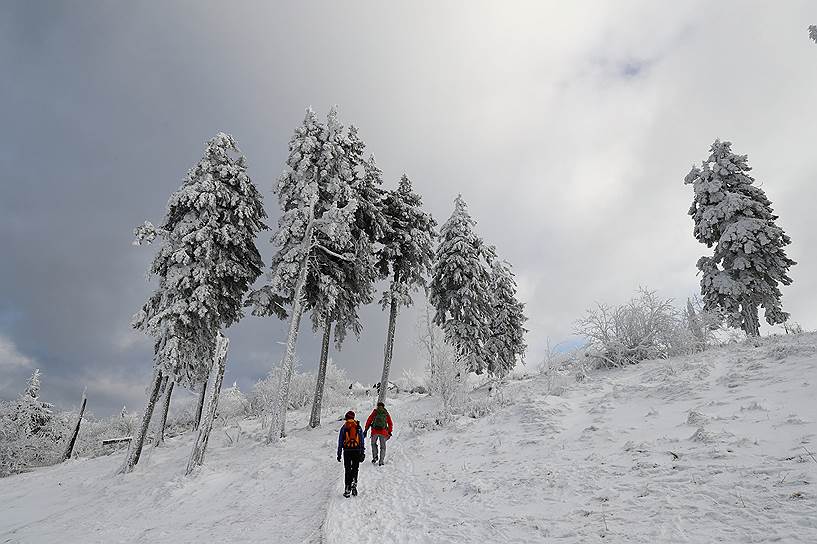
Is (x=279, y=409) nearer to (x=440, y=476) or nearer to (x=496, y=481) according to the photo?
(x=440, y=476)

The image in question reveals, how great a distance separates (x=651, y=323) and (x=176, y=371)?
19.4m

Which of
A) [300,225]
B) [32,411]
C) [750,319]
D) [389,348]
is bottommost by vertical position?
[32,411]

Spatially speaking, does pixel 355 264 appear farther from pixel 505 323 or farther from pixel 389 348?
pixel 505 323

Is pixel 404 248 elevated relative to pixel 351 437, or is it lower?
elevated

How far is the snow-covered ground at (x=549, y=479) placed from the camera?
16.6 feet

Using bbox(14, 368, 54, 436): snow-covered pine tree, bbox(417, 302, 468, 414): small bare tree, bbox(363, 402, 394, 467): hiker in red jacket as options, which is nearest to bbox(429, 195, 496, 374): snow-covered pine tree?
bbox(417, 302, 468, 414): small bare tree

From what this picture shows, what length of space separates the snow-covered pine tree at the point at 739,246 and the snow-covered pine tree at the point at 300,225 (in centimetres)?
1865

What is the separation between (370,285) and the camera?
2245 cm

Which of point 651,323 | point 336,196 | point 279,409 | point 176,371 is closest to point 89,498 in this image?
point 176,371

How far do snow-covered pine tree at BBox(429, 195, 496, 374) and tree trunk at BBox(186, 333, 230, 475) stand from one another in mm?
12446

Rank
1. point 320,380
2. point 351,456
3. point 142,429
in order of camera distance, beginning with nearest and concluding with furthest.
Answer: point 351,456 < point 142,429 < point 320,380

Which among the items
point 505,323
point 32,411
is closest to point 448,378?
point 505,323

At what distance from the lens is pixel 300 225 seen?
18.7 m

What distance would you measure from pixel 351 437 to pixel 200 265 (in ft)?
40.9
